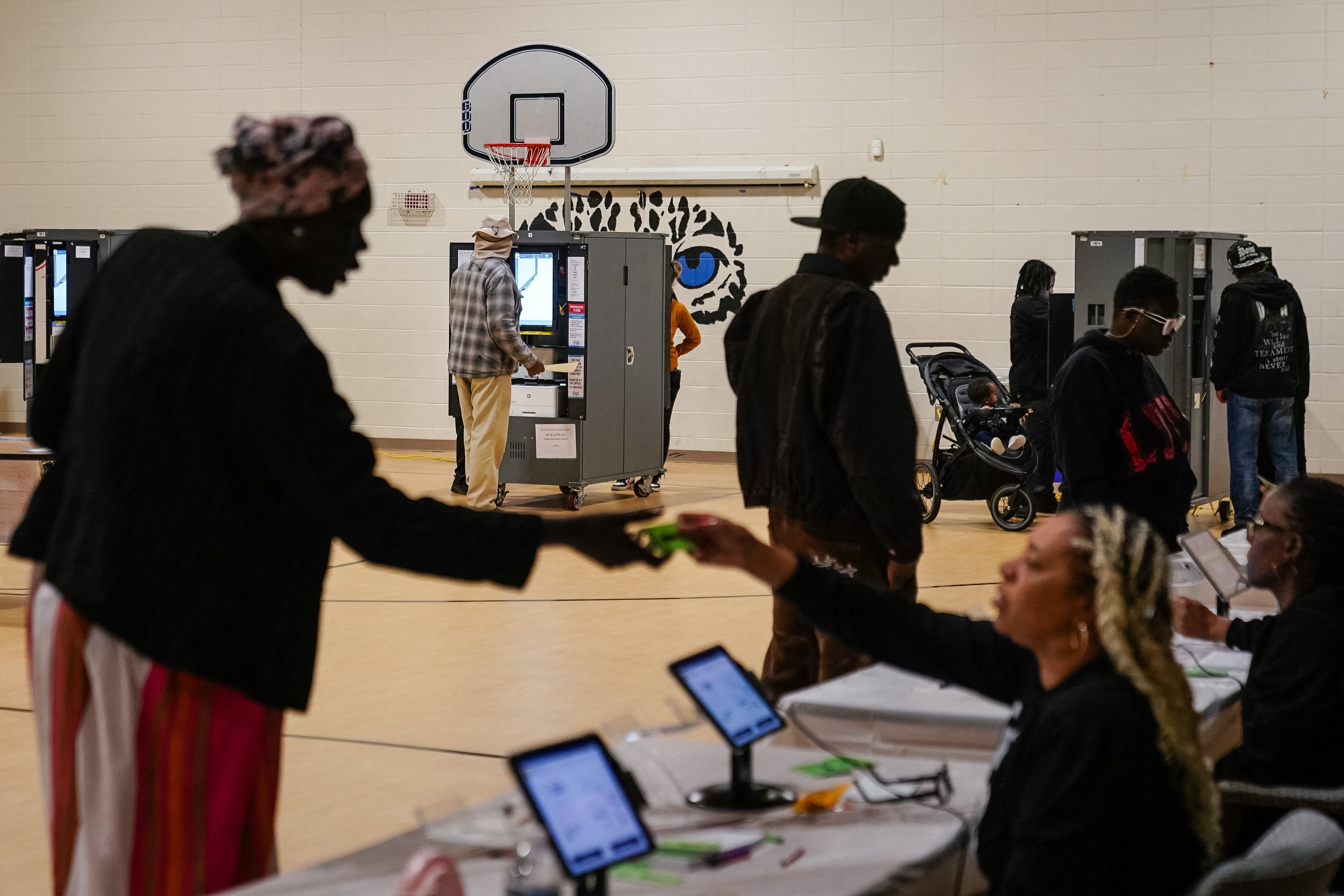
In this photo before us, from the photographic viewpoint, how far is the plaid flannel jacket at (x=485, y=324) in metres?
9.38

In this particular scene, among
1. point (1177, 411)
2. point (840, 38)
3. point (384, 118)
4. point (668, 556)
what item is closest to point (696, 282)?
point (840, 38)

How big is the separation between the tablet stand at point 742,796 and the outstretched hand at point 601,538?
33 centimetres

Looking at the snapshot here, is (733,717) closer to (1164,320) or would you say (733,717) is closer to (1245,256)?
(1164,320)

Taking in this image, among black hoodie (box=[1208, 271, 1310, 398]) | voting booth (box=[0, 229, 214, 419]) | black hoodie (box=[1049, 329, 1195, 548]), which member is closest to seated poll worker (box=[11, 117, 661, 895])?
black hoodie (box=[1049, 329, 1195, 548])

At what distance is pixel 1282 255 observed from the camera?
11.2 meters

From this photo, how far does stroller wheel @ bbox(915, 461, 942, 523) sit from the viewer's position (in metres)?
9.55

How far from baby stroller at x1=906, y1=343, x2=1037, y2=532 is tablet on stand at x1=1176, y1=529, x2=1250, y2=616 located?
5.45 m

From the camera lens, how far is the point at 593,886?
1759 millimetres

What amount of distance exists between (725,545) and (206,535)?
0.85 metres

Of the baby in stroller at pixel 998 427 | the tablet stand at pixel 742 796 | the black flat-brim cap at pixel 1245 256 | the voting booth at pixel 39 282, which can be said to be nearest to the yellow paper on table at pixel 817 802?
the tablet stand at pixel 742 796

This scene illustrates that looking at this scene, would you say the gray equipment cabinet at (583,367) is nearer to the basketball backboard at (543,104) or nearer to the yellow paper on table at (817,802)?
the basketball backboard at (543,104)

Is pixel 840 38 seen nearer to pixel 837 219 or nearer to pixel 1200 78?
pixel 1200 78

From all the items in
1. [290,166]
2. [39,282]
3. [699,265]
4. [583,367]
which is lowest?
[583,367]

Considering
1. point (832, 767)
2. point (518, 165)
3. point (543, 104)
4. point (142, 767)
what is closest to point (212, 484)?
point (142, 767)
